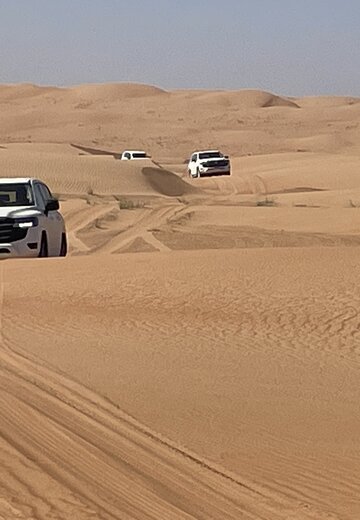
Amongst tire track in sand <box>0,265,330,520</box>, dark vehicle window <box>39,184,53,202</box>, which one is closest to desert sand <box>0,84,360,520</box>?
tire track in sand <box>0,265,330,520</box>

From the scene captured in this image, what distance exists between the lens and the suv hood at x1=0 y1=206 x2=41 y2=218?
62.6ft

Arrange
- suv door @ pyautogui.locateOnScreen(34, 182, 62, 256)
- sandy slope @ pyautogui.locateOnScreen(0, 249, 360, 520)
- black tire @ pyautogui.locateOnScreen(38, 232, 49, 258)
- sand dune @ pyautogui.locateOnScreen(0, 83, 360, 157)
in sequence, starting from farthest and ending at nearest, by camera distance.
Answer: sand dune @ pyautogui.locateOnScreen(0, 83, 360, 157) → black tire @ pyautogui.locateOnScreen(38, 232, 49, 258) → suv door @ pyautogui.locateOnScreen(34, 182, 62, 256) → sandy slope @ pyautogui.locateOnScreen(0, 249, 360, 520)

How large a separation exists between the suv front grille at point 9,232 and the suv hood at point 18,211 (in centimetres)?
10

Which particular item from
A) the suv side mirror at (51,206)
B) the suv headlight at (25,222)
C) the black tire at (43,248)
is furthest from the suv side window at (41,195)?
the suv headlight at (25,222)

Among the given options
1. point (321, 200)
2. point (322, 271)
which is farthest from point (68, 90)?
point (322, 271)

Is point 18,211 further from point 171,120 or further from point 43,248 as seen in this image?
point 171,120

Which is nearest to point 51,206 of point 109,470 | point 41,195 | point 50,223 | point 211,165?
point 50,223

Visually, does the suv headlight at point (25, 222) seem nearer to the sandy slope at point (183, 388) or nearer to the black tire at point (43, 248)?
the black tire at point (43, 248)

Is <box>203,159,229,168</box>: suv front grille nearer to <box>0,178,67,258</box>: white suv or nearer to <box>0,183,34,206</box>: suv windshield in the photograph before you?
<box>0,178,67,258</box>: white suv

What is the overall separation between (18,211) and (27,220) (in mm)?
307

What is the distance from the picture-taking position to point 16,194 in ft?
65.5

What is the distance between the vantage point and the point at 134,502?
6117 millimetres

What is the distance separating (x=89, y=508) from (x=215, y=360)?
534cm

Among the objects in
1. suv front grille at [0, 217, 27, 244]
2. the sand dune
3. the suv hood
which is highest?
the suv hood
